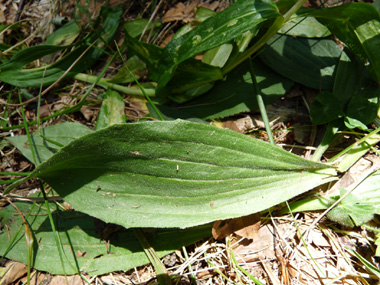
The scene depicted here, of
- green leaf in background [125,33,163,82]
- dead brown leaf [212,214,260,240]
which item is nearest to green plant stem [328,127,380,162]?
dead brown leaf [212,214,260,240]

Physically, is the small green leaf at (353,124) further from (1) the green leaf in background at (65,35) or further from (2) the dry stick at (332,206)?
(1) the green leaf in background at (65,35)

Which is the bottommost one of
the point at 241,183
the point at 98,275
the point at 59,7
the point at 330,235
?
the point at 98,275

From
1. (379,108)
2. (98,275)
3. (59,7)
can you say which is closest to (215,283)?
(98,275)

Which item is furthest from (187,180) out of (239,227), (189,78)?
(189,78)

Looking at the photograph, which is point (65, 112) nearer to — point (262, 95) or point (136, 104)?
point (136, 104)

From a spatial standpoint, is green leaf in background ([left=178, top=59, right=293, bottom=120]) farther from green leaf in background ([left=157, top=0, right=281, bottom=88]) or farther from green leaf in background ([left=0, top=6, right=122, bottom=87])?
green leaf in background ([left=0, top=6, right=122, bottom=87])

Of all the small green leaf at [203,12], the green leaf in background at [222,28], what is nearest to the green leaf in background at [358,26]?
the green leaf in background at [222,28]

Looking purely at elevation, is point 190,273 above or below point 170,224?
below
